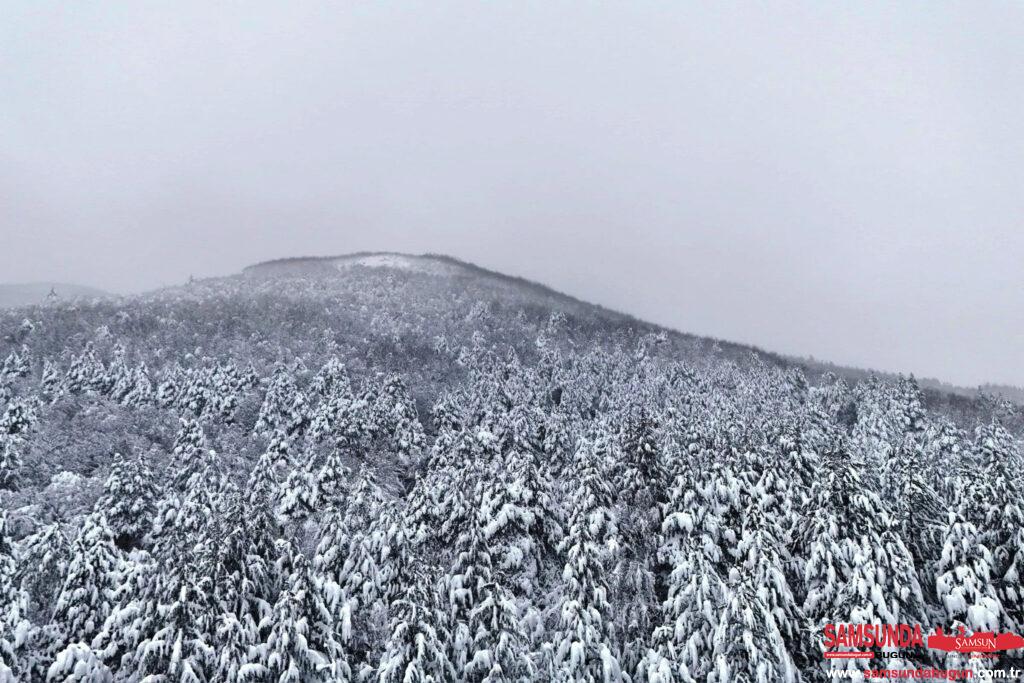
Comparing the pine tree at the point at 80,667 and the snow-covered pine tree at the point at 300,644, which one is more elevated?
the snow-covered pine tree at the point at 300,644

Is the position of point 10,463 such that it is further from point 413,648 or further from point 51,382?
point 413,648

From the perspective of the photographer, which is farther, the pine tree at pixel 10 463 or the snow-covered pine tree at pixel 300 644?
the pine tree at pixel 10 463

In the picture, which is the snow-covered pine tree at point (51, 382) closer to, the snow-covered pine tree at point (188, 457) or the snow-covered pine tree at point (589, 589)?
the snow-covered pine tree at point (188, 457)

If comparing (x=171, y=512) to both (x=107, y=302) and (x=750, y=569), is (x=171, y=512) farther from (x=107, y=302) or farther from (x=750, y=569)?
(x=107, y=302)

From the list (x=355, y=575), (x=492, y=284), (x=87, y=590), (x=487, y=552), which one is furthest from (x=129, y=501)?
(x=492, y=284)

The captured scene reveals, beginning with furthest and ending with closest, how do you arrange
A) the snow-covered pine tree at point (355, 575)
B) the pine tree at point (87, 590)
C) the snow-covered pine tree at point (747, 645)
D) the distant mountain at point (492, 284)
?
the distant mountain at point (492, 284) < the snow-covered pine tree at point (355, 575) < the pine tree at point (87, 590) < the snow-covered pine tree at point (747, 645)

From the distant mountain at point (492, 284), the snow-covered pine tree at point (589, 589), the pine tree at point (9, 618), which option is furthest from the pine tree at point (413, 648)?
the distant mountain at point (492, 284)

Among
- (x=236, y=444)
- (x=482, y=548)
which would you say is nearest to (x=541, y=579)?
(x=482, y=548)

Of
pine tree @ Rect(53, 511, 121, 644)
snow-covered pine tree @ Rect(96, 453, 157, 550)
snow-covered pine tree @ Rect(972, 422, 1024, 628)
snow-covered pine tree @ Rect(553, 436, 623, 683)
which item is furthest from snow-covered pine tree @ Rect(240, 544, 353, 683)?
snow-covered pine tree @ Rect(972, 422, 1024, 628)

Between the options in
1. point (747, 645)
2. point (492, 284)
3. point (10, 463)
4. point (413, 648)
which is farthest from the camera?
point (492, 284)

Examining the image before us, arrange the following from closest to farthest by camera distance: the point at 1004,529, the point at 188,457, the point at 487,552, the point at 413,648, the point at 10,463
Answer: the point at 413,648 → the point at 1004,529 → the point at 487,552 → the point at 10,463 → the point at 188,457

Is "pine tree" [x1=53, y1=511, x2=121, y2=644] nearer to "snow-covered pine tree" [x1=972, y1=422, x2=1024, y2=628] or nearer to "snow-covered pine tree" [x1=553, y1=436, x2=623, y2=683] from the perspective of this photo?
"snow-covered pine tree" [x1=553, y1=436, x2=623, y2=683]
